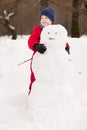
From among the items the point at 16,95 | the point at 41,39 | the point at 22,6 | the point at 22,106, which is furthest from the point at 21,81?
the point at 22,6

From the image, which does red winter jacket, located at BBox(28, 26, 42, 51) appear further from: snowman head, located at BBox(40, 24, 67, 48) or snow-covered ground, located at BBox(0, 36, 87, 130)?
snow-covered ground, located at BBox(0, 36, 87, 130)

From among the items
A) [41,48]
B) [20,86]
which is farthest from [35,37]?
[20,86]

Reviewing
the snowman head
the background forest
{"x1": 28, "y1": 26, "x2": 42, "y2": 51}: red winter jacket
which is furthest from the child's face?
the background forest

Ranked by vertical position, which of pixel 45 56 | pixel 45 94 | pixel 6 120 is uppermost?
pixel 45 56

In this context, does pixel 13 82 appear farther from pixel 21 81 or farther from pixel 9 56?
pixel 9 56

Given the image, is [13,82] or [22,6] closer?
[13,82]

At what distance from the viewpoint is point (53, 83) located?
4.86 meters

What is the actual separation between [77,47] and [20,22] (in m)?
16.2

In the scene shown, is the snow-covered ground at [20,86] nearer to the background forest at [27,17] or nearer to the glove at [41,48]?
the glove at [41,48]

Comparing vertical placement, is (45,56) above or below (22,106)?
above

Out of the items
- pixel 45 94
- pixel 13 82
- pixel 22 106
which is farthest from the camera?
pixel 13 82

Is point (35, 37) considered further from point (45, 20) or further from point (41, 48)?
point (41, 48)

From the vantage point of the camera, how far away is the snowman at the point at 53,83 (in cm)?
475

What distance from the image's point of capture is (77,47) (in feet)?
26.7
